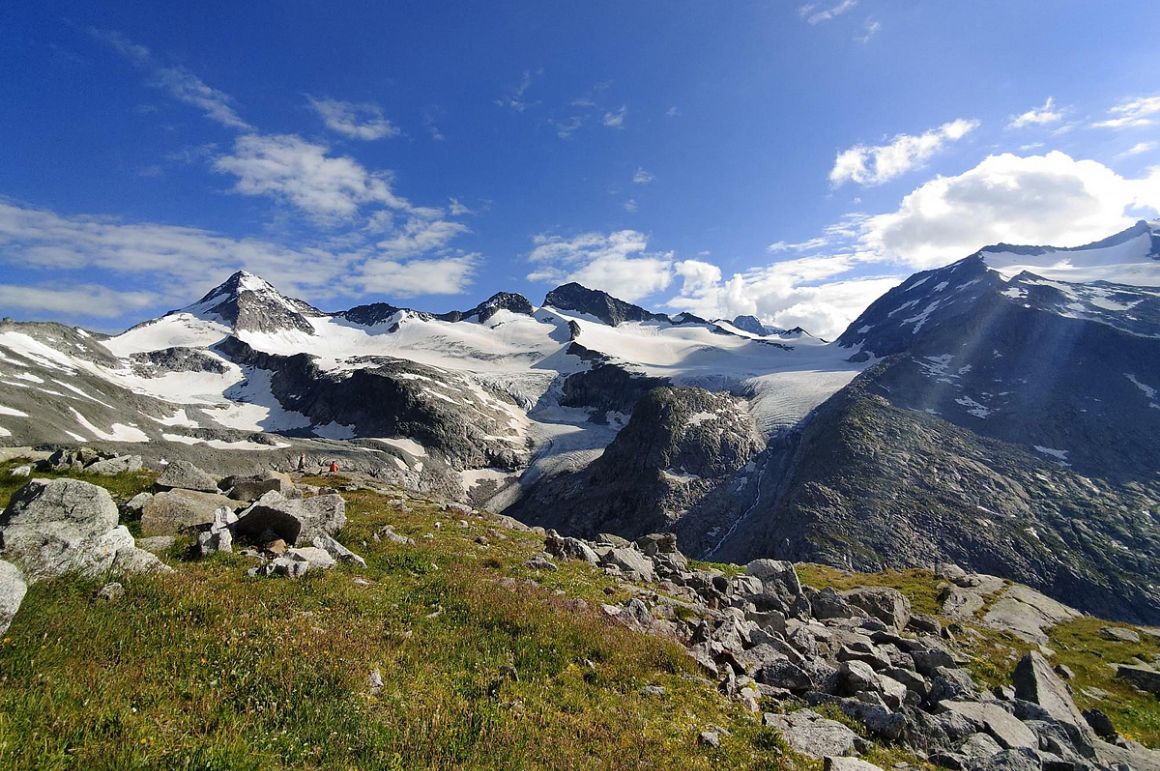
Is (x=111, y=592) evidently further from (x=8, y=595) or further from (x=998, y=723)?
(x=998, y=723)

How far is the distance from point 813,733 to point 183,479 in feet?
78.9

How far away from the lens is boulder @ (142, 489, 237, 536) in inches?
643

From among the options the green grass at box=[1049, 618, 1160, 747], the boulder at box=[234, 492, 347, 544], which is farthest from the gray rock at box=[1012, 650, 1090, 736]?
the boulder at box=[234, 492, 347, 544]

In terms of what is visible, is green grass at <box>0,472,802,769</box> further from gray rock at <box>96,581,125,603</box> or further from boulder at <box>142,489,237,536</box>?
boulder at <box>142,489,237,536</box>

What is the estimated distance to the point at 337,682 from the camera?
952cm

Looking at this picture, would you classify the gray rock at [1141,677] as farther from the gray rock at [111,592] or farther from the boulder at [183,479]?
the boulder at [183,479]

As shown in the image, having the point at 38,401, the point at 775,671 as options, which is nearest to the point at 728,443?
the point at 775,671

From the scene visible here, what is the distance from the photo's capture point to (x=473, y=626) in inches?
541

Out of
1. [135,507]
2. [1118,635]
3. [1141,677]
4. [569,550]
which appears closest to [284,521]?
[135,507]

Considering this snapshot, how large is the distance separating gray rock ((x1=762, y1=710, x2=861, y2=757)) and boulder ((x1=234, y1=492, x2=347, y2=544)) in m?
15.0

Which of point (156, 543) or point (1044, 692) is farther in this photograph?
point (1044, 692)

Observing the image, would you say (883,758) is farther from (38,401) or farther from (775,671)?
(38,401)

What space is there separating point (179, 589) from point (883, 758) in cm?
1559

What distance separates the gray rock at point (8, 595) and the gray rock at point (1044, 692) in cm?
2651
